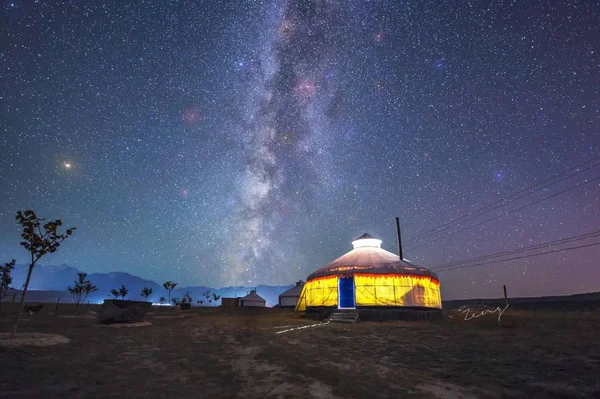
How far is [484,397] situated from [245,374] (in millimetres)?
4048

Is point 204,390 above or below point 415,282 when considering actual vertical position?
below

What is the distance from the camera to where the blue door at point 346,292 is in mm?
20078

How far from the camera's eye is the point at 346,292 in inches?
803

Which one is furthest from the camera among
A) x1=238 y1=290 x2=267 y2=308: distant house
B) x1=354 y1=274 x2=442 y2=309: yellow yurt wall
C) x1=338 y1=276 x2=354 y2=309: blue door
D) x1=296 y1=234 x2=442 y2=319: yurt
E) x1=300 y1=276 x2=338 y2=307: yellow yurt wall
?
x1=238 y1=290 x2=267 y2=308: distant house

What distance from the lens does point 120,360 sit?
7.07m

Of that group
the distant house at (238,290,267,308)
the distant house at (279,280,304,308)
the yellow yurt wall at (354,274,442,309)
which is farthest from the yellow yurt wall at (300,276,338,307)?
the distant house at (238,290,267,308)

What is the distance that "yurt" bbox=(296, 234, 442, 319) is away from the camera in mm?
19641

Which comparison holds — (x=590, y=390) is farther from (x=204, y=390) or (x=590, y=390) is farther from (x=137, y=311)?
(x=137, y=311)

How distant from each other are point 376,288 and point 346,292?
197 cm

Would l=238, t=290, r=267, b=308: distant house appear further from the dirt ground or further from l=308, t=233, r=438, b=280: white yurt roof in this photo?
the dirt ground

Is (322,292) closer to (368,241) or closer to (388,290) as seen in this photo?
(388,290)

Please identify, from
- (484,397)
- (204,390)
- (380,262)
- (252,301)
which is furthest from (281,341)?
(252,301)

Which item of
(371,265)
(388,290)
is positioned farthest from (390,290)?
(371,265)

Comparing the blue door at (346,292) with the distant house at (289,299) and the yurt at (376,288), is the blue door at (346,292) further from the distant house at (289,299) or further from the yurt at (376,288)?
the distant house at (289,299)
